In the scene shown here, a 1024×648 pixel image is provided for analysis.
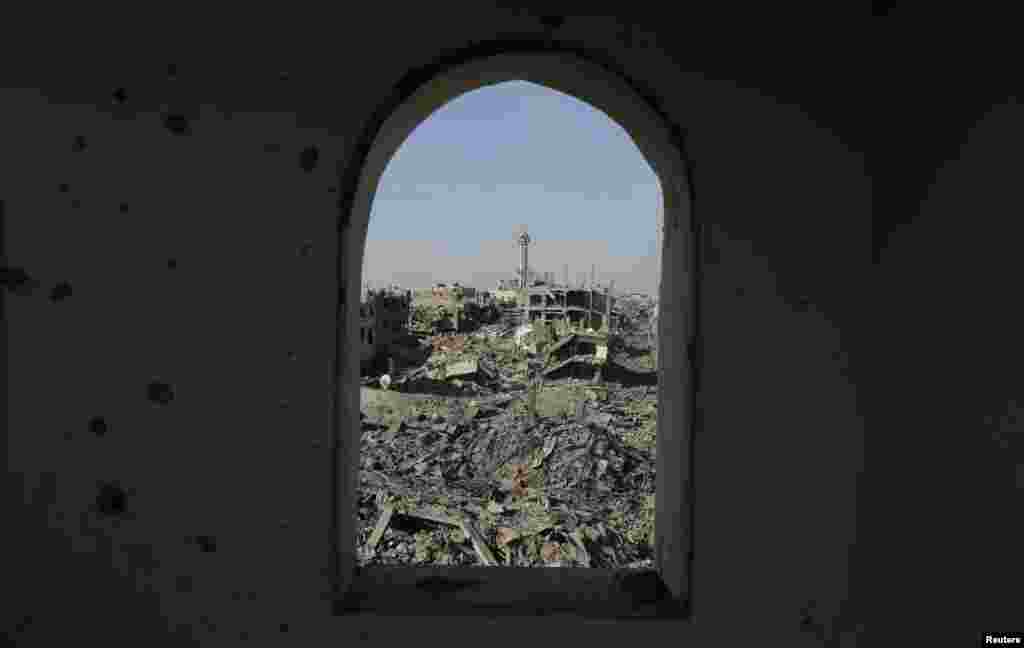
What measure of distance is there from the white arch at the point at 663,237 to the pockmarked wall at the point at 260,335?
0.05 metres

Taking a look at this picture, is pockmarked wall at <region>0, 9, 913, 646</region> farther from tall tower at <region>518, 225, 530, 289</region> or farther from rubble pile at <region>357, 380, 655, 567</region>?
tall tower at <region>518, 225, 530, 289</region>

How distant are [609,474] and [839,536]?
32.4 feet

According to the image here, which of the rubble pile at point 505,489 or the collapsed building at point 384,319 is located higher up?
the collapsed building at point 384,319

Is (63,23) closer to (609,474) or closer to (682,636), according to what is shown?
(682,636)

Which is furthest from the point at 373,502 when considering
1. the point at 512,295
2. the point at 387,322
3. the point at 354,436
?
the point at 512,295

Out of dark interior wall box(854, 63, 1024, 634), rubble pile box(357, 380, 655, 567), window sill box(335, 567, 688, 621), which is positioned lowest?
rubble pile box(357, 380, 655, 567)

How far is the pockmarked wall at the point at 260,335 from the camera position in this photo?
1493 millimetres

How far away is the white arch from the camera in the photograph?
1547mm

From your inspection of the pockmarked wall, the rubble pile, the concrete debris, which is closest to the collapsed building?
the concrete debris

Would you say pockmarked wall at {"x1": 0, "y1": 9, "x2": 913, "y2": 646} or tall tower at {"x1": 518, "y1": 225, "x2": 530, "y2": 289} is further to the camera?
tall tower at {"x1": 518, "y1": 225, "x2": 530, "y2": 289}

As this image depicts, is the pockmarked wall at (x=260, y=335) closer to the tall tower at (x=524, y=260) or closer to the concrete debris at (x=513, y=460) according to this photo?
the concrete debris at (x=513, y=460)

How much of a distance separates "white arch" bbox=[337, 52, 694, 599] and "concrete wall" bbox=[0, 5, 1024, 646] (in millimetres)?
56

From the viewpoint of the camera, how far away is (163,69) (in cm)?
150

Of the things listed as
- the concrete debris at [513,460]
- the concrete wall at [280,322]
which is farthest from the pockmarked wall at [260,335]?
the concrete debris at [513,460]
